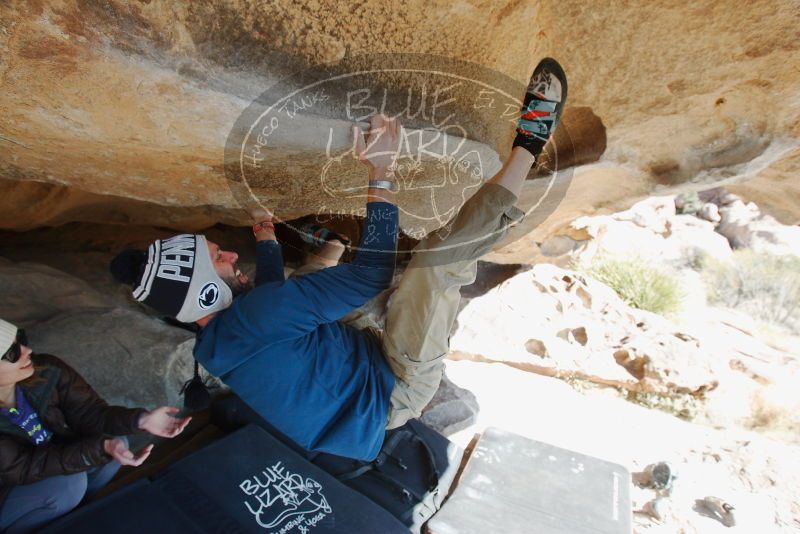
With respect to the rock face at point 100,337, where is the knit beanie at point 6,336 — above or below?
above

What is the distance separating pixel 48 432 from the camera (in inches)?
55.6

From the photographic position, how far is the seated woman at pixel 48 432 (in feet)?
4.23

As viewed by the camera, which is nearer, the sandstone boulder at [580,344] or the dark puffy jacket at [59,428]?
the dark puffy jacket at [59,428]

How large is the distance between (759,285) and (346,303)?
9.04 meters

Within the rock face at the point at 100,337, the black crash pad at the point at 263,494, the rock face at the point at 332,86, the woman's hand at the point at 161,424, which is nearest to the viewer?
the rock face at the point at 332,86

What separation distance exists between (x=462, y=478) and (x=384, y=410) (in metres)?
1.21

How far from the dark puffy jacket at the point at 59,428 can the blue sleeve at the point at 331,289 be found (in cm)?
64

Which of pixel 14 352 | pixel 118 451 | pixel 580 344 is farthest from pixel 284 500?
pixel 580 344

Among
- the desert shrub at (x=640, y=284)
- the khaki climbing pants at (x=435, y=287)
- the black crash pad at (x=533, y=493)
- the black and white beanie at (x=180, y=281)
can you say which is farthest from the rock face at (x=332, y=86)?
the desert shrub at (x=640, y=284)

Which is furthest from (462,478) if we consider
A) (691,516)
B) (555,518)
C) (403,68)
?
(403,68)

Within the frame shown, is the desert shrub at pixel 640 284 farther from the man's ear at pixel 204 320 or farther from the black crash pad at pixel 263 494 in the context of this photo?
the man's ear at pixel 204 320

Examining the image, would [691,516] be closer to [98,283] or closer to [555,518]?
[555,518]

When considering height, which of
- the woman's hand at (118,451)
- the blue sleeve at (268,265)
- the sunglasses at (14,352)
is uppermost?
the blue sleeve at (268,265)

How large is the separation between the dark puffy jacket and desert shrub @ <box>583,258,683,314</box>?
617 centimetres
